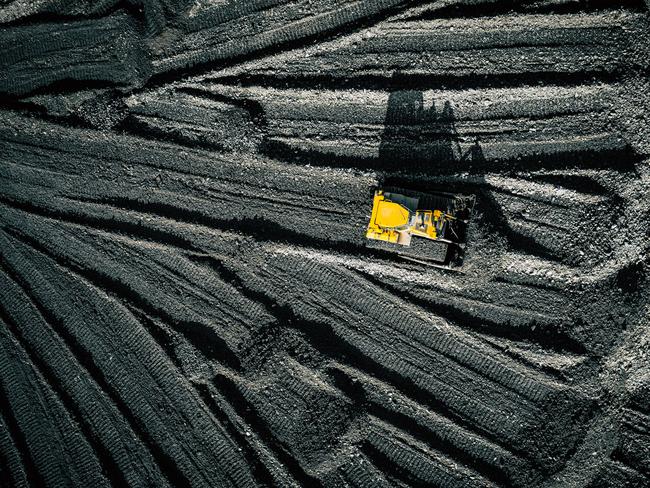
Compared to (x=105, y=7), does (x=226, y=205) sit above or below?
below

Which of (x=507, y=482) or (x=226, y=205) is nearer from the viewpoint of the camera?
(x=507, y=482)

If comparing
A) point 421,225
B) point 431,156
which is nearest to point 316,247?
point 421,225

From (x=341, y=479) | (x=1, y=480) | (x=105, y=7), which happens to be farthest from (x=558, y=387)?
(x=105, y=7)

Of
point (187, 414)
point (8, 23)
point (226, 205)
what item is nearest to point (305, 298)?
point (226, 205)

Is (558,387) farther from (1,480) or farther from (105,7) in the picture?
(105,7)

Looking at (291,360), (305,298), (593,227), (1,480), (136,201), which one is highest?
(593,227)

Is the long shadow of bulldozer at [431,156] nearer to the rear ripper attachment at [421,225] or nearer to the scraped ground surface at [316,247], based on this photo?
the scraped ground surface at [316,247]
